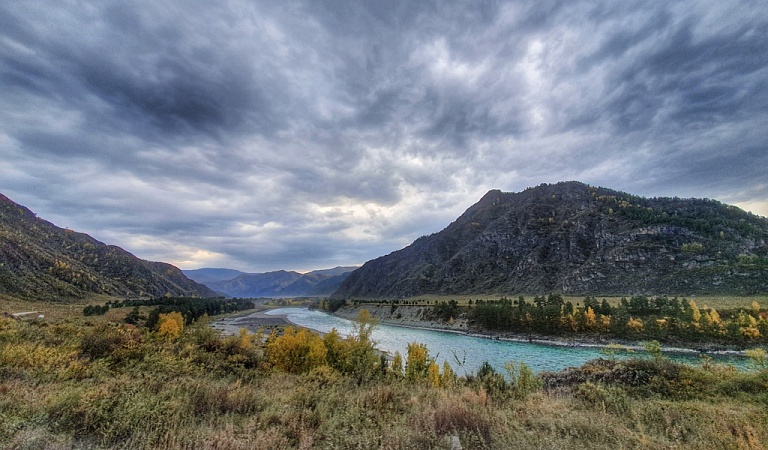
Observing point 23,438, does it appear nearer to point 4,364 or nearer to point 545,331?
point 4,364

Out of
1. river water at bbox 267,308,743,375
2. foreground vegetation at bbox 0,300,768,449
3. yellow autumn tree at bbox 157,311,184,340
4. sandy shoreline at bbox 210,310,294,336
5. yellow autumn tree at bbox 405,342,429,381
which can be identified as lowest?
sandy shoreline at bbox 210,310,294,336

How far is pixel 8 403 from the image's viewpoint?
283 inches

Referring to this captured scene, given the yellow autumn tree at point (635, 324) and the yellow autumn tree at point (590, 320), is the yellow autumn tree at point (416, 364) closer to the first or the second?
the yellow autumn tree at point (590, 320)

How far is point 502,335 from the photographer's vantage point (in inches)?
2825

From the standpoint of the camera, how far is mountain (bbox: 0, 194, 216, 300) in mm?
83438

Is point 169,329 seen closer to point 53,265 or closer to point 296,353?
point 296,353

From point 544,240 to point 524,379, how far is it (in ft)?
569

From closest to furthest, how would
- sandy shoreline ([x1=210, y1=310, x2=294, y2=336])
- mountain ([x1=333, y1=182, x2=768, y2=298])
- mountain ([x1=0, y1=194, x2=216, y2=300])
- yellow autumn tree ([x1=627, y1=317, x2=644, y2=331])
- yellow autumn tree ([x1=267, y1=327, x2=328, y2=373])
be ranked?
1. yellow autumn tree ([x1=267, y1=327, x2=328, y2=373])
2. yellow autumn tree ([x1=627, y1=317, x2=644, y2=331])
3. sandy shoreline ([x1=210, y1=310, x2=294, y2=336])
4. mountain ([x1=0, y1=194, x2=216, y2=300])
5. mountain ([x1=333, y1=182, x2=768, y2=298])

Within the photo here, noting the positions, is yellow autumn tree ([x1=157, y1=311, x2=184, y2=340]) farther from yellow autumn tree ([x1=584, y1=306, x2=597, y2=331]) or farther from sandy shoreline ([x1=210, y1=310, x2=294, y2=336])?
yellow autumn tree ([x1=584, y1=306, x2=597, y2=331])

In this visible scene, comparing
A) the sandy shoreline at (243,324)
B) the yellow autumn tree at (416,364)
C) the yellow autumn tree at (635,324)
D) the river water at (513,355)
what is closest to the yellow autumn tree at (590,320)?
the yellow autumn tree at (635,324)

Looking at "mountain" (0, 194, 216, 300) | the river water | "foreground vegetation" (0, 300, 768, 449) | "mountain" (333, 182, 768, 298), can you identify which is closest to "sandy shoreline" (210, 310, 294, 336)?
"mountain" (0, 194, 216, 300)

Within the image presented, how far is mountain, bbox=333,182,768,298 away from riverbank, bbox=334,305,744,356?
4518cm

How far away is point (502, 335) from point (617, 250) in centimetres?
8554

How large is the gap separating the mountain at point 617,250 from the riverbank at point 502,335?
45178mm
